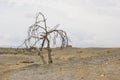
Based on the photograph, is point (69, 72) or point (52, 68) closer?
point (69, 72)

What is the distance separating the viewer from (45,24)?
29.1m

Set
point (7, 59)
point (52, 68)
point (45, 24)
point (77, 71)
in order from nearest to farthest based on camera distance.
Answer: point (77, 71) < point (52, 68) < point (45, 24) < point (7, 59)

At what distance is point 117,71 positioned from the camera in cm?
2148

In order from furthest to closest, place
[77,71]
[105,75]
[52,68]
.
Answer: [52,68], [77,71], [105,75]

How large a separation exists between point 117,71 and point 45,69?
600 cm

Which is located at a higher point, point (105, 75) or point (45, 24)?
point (45, 24)

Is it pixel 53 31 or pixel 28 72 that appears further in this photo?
pixel 53 31

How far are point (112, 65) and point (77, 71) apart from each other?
2227 mm

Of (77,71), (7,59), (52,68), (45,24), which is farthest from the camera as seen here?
(7,59)

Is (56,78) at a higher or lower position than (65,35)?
lower

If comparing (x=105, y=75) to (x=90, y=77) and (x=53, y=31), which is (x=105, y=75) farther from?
(x=53, y=31)

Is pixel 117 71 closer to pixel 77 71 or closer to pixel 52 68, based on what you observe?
pixel 77 71

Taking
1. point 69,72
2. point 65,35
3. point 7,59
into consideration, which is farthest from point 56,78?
point 7,59

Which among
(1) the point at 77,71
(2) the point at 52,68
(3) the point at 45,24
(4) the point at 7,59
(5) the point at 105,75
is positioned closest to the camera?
(5) the point at 105,75
